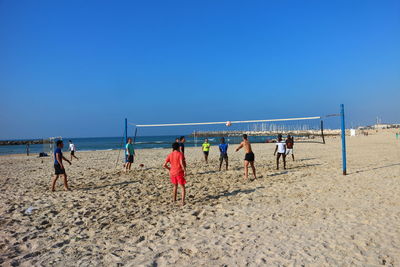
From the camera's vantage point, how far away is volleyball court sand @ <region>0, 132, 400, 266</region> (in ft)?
10.7

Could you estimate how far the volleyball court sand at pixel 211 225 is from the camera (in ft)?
10.7

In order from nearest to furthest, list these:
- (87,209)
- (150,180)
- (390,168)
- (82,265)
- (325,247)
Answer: (82,265) → (325,247) → (87,209) → (150,180) → (390,168)

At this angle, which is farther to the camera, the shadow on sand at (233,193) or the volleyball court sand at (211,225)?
the shadow on sand at (233,193)

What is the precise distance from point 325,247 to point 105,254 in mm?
2664

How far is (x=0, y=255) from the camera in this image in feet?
11.2

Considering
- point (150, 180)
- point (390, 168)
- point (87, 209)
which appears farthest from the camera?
point (390, 168)

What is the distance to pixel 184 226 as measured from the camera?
4.31 meters

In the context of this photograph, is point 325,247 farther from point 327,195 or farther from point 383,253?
point 327,195

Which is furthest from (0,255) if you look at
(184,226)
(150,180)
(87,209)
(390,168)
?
(390,168)

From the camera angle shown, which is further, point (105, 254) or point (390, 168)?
point (390, 168)

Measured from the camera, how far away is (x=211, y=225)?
4312mm

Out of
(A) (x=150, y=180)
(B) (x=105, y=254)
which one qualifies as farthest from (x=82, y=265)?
(A) (x=150, y=180)

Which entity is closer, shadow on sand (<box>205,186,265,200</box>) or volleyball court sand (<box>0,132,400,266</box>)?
volleyball court sand (<box>0,132,400,266</box>)

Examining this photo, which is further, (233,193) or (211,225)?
(233,193)
